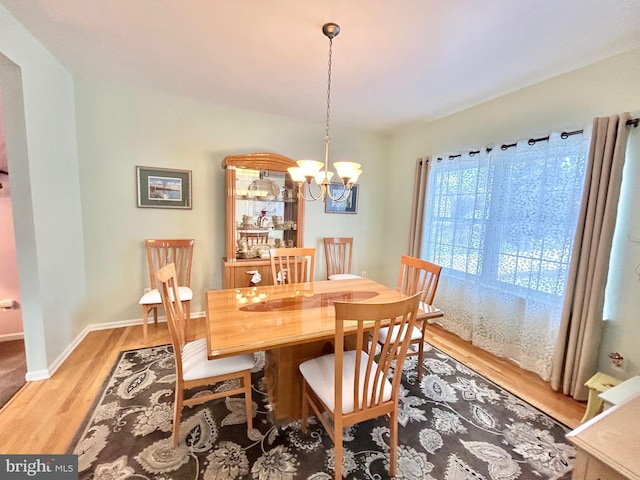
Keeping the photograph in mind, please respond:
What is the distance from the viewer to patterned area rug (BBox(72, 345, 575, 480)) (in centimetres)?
139

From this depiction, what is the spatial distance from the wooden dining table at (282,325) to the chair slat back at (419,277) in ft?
0.71

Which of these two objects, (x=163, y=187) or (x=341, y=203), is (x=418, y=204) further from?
(x=163, y=187)

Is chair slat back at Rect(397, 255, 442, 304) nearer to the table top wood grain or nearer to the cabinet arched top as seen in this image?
the table top wood grain

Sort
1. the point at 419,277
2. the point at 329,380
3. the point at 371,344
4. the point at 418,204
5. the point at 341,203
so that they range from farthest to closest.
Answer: the point at 341,203 → the point at 418,204 → the point at 419,277 → the point at 329,380 → the point at 371,344

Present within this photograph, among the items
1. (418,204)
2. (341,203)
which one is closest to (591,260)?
(418,204)

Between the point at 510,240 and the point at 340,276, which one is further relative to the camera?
the point at 340,276

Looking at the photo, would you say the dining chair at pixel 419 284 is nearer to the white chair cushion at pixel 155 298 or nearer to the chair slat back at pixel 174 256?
the white chair cushion at pixel 155 298

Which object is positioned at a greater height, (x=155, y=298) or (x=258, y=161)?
(x=258, y=161)

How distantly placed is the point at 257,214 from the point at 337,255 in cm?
124

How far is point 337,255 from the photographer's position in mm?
3777

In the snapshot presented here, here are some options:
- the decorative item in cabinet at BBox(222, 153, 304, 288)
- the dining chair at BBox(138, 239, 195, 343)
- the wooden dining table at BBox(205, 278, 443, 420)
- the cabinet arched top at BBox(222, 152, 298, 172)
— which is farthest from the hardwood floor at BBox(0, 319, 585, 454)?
the cabinet arched top at BBox(222, 152, 298, 172)

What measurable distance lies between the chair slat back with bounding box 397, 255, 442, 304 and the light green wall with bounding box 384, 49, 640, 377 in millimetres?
1243

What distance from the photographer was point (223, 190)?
319 cm

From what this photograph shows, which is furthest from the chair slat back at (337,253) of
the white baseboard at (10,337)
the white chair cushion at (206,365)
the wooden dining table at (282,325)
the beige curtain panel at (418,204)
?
the white baseboard at (10,337)
